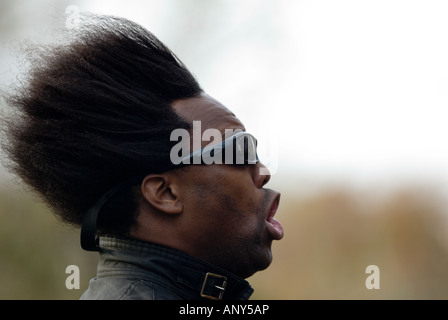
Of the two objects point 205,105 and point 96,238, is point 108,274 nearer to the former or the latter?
point 96,238

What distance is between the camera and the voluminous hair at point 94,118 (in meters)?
3.92

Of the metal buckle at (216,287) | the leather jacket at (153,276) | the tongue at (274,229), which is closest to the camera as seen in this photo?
the leather jacket at (153,276)

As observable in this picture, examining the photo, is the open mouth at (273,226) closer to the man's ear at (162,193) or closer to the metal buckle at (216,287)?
the metal buckle at (216,287)

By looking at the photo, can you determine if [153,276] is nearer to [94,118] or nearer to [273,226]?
[273,226]

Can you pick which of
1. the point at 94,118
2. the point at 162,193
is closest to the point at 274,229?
the point at 162,193

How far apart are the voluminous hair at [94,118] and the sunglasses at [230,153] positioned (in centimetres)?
18

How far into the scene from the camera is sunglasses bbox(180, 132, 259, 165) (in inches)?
155

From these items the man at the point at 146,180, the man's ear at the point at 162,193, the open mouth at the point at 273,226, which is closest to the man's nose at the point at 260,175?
the man at the point at 146,180

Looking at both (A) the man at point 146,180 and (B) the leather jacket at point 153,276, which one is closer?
(B) the leather jacket at point 153,276

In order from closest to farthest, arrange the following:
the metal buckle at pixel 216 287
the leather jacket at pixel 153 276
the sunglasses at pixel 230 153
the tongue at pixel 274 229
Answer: the leather jacket at pixel 153 276
the metal buckle at pixel 216 287
the sunglasses at pixel 230 153
the tongue at pixel 274 229

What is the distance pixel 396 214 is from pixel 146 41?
27.6 metres

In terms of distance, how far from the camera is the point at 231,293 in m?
3.95

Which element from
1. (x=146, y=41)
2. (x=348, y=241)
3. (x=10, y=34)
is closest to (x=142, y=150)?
(x=146, y=41)

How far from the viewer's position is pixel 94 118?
395cm
